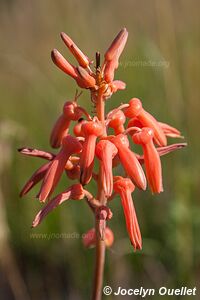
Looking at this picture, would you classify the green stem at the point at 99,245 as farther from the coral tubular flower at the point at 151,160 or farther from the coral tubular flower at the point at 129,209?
the coral tubular flower at the point at 151,160

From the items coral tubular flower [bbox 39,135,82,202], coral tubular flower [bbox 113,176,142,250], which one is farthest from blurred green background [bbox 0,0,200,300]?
coral tubular flower [bbox 39,135,82,202]

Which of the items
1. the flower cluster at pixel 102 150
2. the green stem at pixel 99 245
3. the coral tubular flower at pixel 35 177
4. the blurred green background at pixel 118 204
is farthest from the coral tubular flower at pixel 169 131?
the blurred green background at pixel 118 204

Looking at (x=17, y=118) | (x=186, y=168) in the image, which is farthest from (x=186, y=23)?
(x=186, y=168)

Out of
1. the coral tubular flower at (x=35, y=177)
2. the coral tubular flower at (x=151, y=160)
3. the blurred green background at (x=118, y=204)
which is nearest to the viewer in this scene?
the coral tubular flower at (x=151, y=160)

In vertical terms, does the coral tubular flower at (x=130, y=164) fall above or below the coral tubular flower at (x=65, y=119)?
below

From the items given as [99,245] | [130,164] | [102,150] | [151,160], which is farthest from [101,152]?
[99,245]

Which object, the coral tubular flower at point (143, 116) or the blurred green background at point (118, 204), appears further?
the blurred green background at point (118, 204)

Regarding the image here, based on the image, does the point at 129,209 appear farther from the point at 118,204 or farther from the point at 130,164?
the point at 118,204
